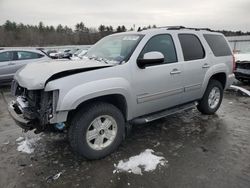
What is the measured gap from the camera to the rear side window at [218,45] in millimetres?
5453

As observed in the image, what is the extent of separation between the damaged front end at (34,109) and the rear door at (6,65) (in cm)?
604

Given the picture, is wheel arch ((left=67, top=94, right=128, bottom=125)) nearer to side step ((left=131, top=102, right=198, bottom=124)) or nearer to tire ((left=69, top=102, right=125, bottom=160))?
tire ((left=69, top=102, right=125, bottom=160))

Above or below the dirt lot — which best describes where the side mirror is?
above

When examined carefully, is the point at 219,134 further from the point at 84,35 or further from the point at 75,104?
the point at 84,35

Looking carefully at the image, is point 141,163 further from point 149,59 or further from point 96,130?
point 149,59

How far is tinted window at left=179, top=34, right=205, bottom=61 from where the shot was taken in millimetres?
4793

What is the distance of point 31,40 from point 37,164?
43.6m

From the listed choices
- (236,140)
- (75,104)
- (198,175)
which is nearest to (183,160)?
(198,175)

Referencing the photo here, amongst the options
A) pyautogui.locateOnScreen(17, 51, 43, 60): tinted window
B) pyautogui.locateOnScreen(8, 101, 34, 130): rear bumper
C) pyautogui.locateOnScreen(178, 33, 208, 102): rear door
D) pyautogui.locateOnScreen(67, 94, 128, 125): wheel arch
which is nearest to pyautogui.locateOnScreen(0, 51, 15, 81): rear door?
pyautogui.locateOnScreen(17, 51, 43, 60): tinted window

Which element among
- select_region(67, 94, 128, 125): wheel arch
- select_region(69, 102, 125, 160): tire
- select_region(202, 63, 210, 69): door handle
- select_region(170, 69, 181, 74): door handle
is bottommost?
select_region(69, 102, 125, 160): tire

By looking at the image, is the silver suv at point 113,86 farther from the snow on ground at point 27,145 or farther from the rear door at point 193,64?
the snow on ground at point 27,145

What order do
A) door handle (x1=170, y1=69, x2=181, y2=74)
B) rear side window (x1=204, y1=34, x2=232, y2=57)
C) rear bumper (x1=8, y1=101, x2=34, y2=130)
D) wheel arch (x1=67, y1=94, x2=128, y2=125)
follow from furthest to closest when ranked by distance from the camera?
rear side window (x1=204, y1=34, x2=232, y2=57), door handle (x1=170, y1=69, x2=181, y2=74), wheel arch (x1=67, y1=94, x2=128, y2=125), rear bumper (x1=8, y1=101, x2=34, y2=130)

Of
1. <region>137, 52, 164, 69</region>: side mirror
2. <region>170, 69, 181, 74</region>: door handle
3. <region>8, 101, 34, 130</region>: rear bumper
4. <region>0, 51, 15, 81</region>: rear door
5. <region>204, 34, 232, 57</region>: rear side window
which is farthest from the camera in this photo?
<region>0, 51, 15, 81</region>: rear door

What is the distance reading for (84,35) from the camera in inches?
1551
